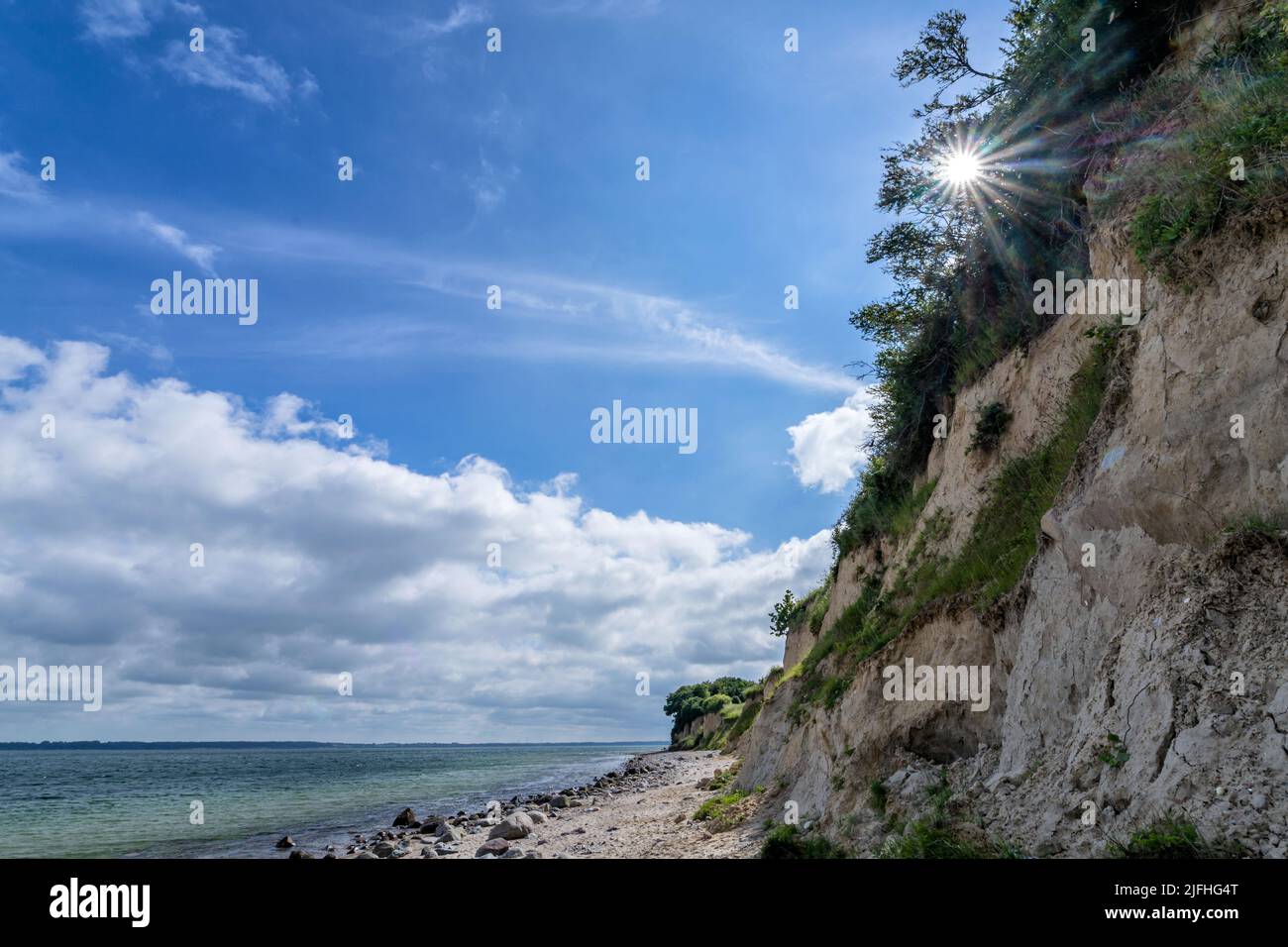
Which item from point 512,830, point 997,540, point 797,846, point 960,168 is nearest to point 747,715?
point 512,830

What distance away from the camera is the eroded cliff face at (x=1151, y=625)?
596 centimetres

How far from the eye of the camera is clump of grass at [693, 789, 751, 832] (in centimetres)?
1795

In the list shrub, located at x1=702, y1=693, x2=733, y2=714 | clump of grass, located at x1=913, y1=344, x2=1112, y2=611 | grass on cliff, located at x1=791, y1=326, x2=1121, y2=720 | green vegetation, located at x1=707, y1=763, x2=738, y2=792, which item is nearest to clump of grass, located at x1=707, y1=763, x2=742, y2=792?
green vegetation, located at x1=707, y1=763, x2=738, y2=792

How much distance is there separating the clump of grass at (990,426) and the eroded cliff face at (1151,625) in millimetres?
3559

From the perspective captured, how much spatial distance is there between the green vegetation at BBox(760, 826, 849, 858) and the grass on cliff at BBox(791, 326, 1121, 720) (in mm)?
3125

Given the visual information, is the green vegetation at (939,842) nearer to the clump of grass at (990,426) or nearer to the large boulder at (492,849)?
the clump of grass at (990,426)

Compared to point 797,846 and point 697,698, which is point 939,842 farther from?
point 697,698

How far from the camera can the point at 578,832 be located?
23719mm

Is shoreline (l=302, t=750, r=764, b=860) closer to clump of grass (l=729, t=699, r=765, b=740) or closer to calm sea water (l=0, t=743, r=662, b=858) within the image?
calm sea water (l=0, t=743, r=662, b=858)

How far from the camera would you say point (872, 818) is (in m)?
11.1

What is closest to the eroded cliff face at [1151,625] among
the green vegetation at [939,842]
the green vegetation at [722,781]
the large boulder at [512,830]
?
the green vegetation at [939,842]

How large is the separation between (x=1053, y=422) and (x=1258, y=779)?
841cm
